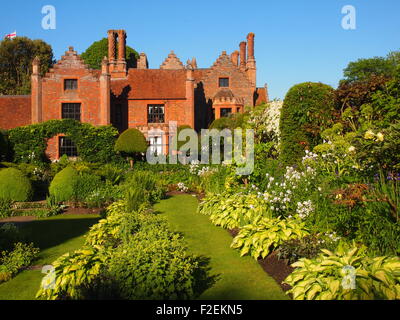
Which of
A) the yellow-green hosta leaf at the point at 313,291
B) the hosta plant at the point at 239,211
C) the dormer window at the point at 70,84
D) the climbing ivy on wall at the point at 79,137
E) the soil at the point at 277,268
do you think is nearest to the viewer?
the yellow-green hosta leaf at the point at 313,291

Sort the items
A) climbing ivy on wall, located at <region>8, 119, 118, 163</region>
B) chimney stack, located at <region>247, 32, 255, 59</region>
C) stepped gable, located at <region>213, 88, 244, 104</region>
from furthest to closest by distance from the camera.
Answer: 1. chimney stack, located at <region>247, 32, 255, 59</region>
2. stepped gable, located at <region>213, 88, 244, 104</region>
3. climbing ivy on wall, located at <region>8, 119, 118, 163</region>

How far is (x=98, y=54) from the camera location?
2212 inches

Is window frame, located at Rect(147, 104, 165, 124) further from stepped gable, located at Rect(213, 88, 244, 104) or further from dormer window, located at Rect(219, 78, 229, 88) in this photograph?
dormer window, located at Rect(219, 78, 229, 88)

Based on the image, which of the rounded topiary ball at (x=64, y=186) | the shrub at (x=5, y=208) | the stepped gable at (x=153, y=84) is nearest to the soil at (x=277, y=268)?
the shrub at (x=5, y=208)

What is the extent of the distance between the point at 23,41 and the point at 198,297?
51555 mm

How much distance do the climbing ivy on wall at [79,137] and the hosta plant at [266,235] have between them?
2161 centimetres

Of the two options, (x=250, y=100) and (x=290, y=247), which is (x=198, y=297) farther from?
(x=250, y=100)

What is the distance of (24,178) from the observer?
1619 centimetres

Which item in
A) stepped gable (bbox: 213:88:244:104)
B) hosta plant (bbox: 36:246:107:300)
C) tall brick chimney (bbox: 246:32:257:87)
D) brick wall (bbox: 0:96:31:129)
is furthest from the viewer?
tall brick chimney (bbox: 246:32:257:87)

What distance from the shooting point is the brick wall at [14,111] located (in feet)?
107

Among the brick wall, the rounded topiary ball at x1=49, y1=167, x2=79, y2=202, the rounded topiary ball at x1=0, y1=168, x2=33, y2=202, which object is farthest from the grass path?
the brick wall

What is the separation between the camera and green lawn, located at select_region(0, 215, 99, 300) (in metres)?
6.44

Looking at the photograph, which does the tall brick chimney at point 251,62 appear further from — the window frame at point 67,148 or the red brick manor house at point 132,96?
the window frame at point 67,148

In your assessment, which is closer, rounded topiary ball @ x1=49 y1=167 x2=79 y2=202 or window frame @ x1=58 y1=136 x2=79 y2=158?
rounded topiary ball @ x1=49 y1=167 x2=79 y2=202
